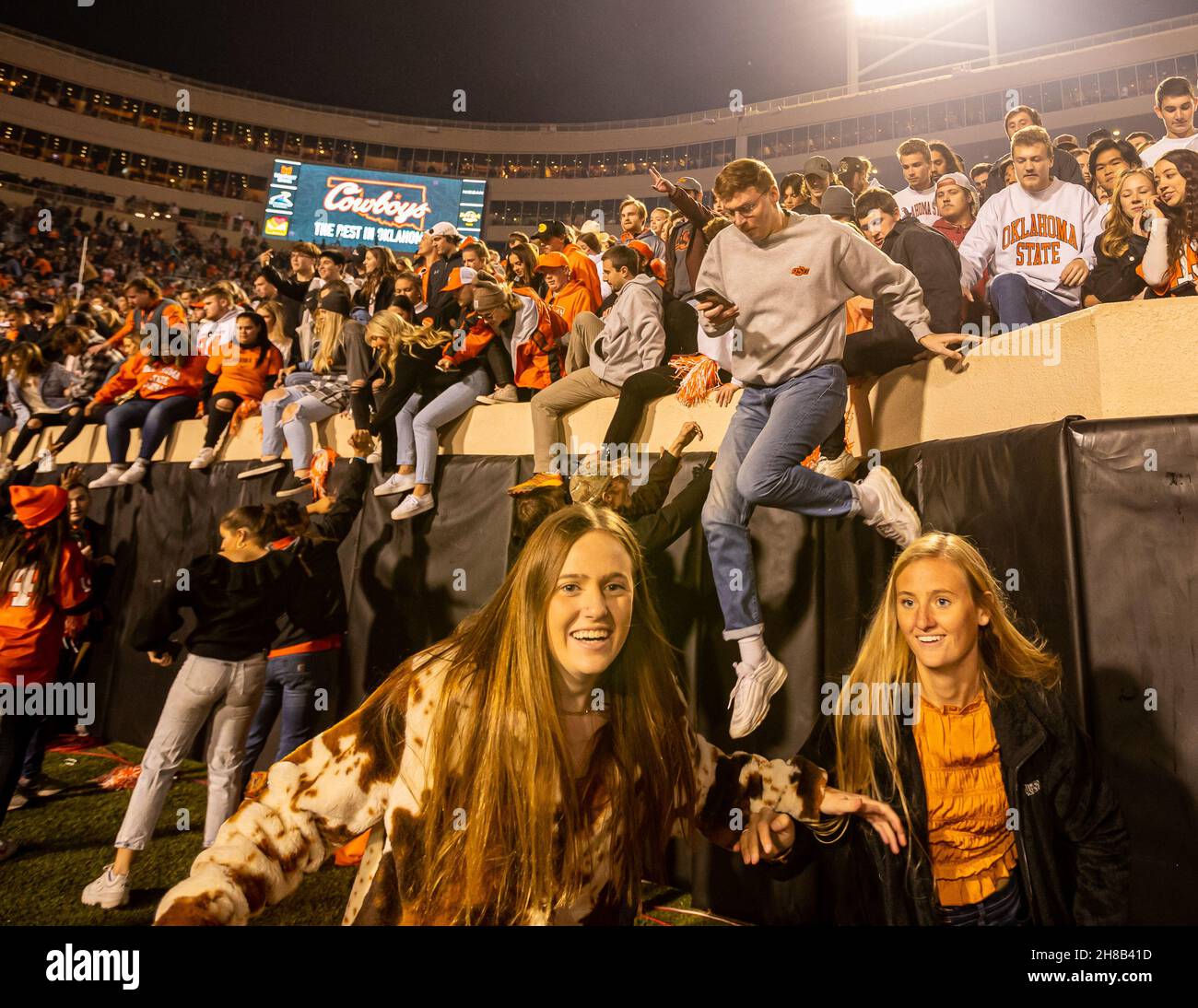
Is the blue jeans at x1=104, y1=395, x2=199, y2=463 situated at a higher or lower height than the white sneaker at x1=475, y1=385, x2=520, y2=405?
higher

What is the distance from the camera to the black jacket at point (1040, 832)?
195 cm

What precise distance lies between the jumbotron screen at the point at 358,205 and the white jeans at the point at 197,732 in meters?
26.4

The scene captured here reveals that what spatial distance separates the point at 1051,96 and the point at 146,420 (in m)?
29.1

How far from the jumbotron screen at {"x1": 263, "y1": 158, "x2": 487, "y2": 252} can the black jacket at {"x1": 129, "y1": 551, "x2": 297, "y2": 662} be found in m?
26.1

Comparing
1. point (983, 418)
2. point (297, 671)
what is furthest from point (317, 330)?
point (983, 418)

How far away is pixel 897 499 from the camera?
10.2 feet

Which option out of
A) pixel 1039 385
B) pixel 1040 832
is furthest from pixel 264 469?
pixel 1040 832

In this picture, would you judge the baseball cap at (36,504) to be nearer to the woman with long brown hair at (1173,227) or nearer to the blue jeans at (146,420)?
the blue jeans at (146,420)

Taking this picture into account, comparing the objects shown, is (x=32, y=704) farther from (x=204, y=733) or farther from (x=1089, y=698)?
(x=1089, y=698)

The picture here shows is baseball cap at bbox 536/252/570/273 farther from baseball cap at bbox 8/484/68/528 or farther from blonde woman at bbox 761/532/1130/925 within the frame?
blonde woman at bbox 761/532/1130/925

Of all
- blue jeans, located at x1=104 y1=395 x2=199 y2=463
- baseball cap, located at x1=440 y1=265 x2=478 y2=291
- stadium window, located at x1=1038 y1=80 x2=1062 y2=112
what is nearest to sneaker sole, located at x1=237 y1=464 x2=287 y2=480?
blue jeans, located at x1=104 y1=395 x2=199 y2=463

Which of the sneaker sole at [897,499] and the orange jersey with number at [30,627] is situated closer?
the sneaker sole at [897,499]

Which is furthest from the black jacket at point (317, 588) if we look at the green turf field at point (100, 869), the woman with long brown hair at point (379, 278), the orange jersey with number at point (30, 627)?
the woman with long brown hair at point (379, 278)

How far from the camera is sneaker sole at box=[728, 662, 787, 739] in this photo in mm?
3189
